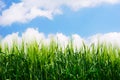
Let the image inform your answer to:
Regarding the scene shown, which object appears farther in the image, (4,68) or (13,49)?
(13,49)

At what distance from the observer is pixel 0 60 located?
21.9ft

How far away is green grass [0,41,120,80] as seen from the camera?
630cm

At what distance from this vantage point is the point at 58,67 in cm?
641

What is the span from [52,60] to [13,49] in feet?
3.04

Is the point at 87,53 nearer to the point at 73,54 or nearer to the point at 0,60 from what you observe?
the point at 73,54

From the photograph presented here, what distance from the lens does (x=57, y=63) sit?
21.3ft

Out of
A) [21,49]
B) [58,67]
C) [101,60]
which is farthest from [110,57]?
[21,49]

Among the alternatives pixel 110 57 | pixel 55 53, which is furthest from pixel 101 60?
pixel 55 53

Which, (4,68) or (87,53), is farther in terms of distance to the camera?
(87,53)

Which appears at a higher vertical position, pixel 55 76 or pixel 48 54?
pixel 48 54

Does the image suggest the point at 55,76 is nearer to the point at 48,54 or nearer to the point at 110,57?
the point at 48,54

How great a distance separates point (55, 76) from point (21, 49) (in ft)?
3.28

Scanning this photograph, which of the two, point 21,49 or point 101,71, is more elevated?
point 21,49

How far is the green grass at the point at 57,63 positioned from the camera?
248 inches
